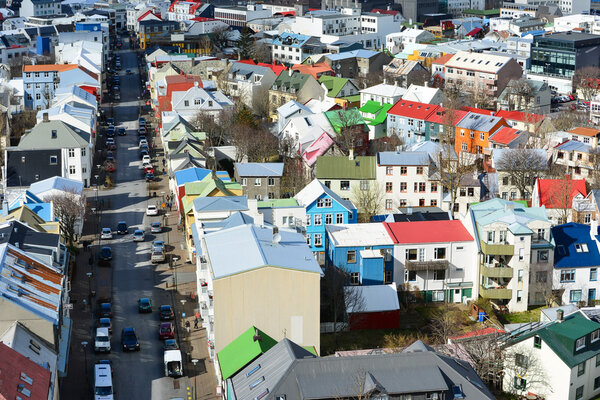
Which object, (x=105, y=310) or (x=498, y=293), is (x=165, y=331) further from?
(x=498, y=293)

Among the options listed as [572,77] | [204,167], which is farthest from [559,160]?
[572,77]

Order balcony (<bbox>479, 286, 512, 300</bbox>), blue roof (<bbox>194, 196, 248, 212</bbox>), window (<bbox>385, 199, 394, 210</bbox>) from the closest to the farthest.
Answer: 1. balcony (<bbox>479, 286, 512, 300</bbox>)
2. blue roof (<bbox>194, 196, 248, 212</bbox>)
3. window (<bbox>385, 199, 394, 210</bbox>)

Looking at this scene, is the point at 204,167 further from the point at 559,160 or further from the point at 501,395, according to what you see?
the point at 501,395

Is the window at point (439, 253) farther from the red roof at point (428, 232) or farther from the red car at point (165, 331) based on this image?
the red car at point (165, 331)

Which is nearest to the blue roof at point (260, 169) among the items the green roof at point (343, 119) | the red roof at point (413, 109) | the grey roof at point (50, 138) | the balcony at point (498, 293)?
the green roof at point (343, 119)

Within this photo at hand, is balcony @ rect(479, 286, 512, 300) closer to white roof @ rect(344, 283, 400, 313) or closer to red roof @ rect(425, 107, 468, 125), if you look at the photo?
white roof @ rect(344, 283, 400, 313)

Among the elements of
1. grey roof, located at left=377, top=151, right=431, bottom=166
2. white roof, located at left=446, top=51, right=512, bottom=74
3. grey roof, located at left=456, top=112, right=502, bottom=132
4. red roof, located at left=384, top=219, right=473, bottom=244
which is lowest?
red roof, located at left=384, top=219, right=473, bottom=244

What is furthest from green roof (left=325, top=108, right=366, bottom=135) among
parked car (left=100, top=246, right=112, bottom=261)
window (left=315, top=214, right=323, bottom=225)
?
parked car (left=100, top=246, right=112, bottom=261)
